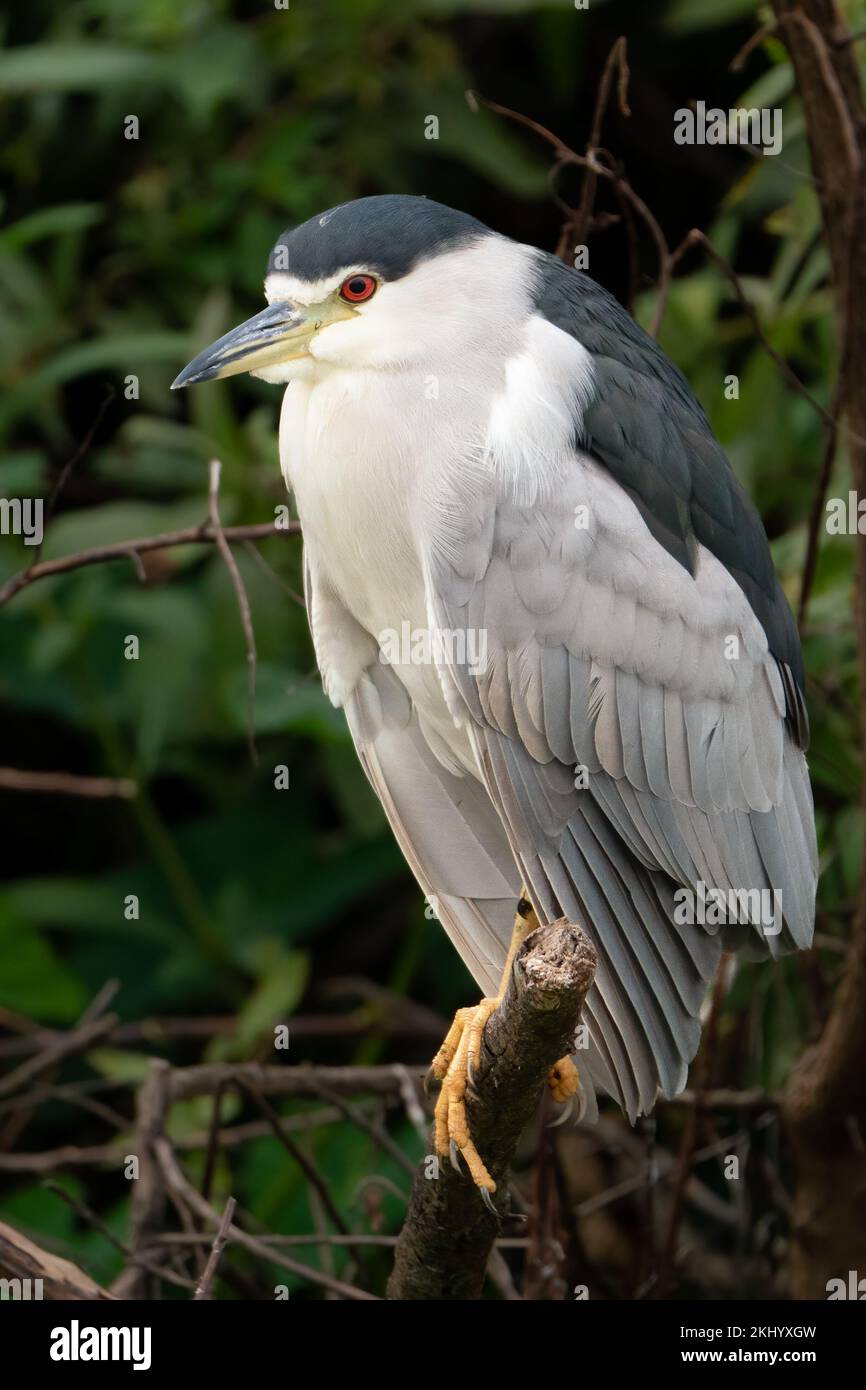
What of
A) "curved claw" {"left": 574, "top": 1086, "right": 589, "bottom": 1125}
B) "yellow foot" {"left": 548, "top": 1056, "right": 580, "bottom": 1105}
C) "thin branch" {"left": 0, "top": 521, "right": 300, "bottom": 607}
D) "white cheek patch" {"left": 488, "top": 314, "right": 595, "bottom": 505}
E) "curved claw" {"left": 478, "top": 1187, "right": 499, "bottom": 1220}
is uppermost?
"white cheek patch" {"left": 488, "top": 314, "right": 595, "bottom": 505}

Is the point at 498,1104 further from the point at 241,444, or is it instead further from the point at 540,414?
the point at 241,444

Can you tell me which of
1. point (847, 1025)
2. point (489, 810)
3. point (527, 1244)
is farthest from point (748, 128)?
point (527, 1244)

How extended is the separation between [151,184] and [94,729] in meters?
1.18

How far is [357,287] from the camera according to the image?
7.16ft

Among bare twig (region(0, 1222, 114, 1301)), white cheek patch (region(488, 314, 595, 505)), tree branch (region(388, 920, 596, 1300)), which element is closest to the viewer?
tree branch (region(388, 920, 596, 1300))

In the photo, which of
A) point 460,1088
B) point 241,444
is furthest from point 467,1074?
Answer: point 241,444

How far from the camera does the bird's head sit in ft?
7.07

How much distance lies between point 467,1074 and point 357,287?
103 centimetres

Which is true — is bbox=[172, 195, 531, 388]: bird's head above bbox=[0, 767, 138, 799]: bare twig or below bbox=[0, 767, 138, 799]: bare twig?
above

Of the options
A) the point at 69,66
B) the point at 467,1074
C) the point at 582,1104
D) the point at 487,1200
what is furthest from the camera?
the point at 69,66

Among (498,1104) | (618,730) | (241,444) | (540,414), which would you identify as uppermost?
(241,444)

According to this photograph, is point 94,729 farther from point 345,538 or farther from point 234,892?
point 345,538

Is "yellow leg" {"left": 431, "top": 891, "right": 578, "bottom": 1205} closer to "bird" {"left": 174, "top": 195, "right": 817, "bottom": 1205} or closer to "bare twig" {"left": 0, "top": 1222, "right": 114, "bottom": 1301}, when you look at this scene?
"bird" {"left": 174, "top": 195, "right": 817, "bottom": 1205}

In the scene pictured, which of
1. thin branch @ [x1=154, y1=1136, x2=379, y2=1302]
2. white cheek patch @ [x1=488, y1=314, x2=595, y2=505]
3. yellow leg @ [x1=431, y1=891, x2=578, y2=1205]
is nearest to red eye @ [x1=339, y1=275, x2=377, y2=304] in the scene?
white cheek patch @ [x1=488, y1=314, x2=595, y2=505]
